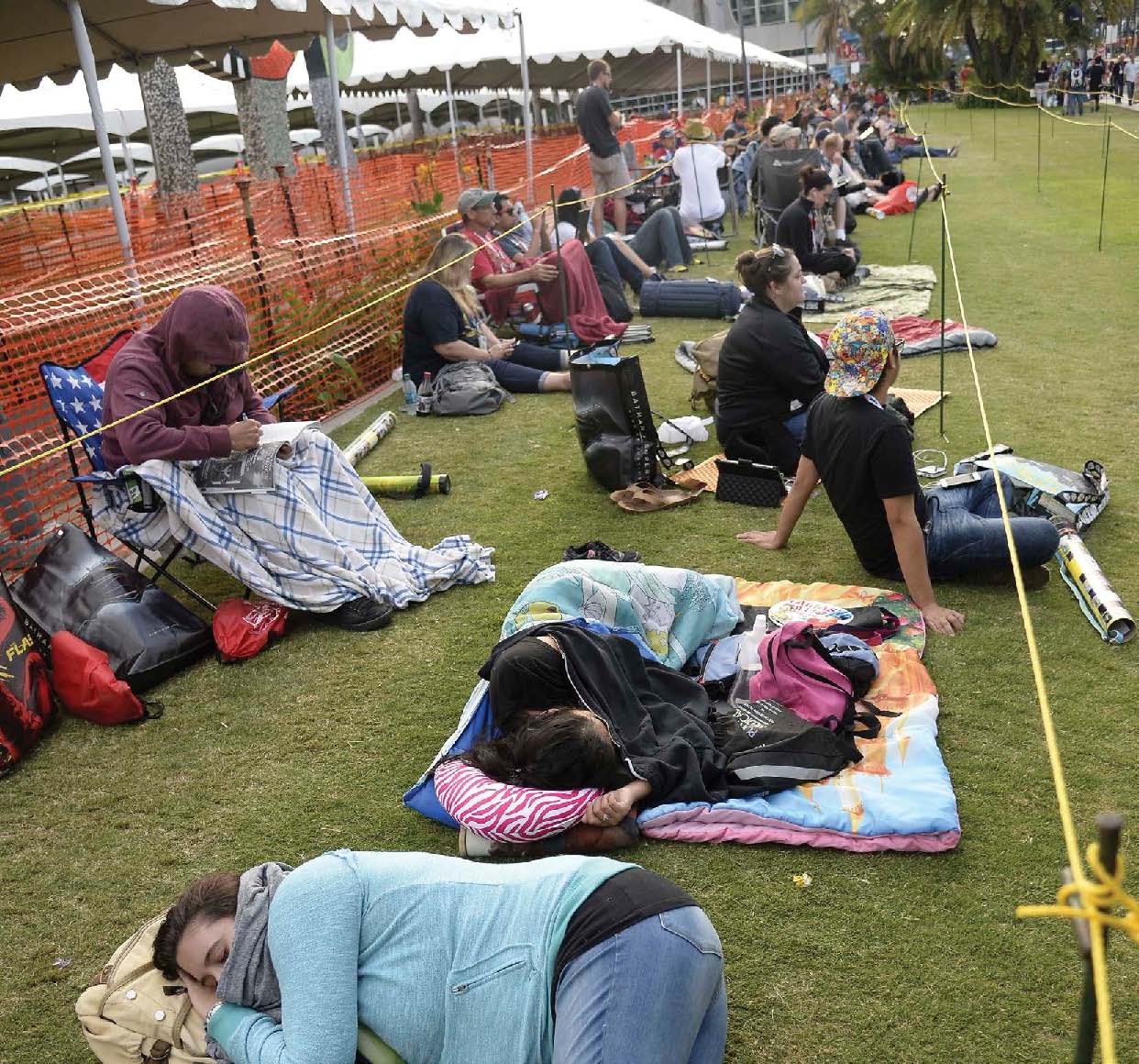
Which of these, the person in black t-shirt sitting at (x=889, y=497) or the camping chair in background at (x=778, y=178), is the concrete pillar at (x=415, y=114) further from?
the person in black t-shirt sitting at (x=889, y=497)

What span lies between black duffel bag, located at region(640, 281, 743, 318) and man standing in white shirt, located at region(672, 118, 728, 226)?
3574mm

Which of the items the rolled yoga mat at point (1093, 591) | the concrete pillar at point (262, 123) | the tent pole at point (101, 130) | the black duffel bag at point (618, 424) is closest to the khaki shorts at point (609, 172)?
the concrete pillar at point (262, 123)

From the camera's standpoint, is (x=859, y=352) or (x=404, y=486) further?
(x=404, y=486)

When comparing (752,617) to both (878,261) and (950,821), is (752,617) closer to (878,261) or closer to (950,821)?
(950,821)

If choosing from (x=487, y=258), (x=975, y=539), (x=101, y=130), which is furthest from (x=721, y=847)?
(x=487, y=258)

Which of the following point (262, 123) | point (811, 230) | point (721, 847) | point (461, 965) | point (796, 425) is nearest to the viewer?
point (461, 965)

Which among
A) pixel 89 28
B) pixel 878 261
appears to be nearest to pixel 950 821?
pixel 89 28

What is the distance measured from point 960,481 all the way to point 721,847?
89.3 inches

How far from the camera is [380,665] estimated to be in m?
4.25

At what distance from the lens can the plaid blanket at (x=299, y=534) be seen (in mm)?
4430

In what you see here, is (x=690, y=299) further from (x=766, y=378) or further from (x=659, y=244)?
(x=766, y=378)

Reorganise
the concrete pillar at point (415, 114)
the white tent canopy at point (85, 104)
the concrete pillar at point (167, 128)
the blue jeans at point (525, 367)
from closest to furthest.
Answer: the blue jeans at point (525, 367) < the concrete pillar at point (167, 128) < the white tent canopy at point (85, 104) < the concrete pillar at point (415, 114)

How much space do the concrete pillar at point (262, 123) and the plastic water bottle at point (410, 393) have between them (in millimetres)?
6655

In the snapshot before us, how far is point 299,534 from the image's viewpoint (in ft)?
14.9
